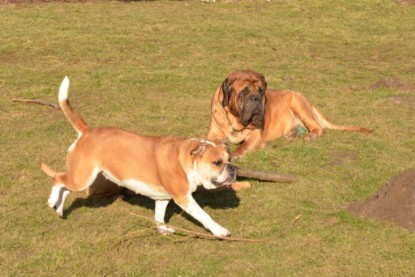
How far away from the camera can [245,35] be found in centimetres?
2220

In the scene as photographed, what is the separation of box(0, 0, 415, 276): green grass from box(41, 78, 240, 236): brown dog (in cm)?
43

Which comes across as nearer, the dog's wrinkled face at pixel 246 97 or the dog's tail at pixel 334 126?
→ the dog's wrinkled face at pixel 246 97

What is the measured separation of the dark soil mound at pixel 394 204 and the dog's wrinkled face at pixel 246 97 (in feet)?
9.24

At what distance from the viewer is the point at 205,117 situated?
44.1ft

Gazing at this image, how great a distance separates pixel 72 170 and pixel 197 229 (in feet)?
5.32

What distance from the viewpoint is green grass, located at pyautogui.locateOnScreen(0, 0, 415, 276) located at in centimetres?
715

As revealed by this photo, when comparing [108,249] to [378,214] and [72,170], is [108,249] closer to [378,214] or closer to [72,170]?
[72,170]

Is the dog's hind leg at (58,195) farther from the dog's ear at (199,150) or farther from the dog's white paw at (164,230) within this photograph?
the dog's ear at (199,150)

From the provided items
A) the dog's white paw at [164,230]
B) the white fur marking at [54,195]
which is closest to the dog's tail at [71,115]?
the white fur marking at [54,195]

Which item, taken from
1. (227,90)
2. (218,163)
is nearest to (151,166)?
(218,163)

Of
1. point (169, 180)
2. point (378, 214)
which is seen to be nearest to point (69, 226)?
point (169, 180)

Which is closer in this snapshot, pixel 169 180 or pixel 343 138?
pixel 169 180

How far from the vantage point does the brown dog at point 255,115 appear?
10.8 meters

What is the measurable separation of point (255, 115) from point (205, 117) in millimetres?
2677
